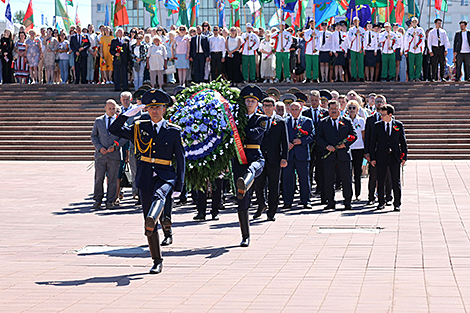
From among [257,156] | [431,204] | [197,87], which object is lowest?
[431,204]

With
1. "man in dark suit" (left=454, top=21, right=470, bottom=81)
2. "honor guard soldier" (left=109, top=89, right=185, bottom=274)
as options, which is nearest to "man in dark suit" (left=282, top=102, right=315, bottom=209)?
A: "honor guard soldier" (left=109, top=89, right=185, bottom=274)

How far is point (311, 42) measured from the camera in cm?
2480

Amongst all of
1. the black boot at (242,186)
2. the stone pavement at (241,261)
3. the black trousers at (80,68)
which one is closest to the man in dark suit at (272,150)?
the stone pavement at (241,261)

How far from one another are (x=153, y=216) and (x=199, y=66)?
17591mm

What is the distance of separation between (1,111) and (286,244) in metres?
18.1

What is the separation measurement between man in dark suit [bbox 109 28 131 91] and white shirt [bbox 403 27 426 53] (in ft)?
31.5

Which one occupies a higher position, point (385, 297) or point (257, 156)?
point (257, 156)

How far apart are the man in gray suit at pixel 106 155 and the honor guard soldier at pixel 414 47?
1451cm

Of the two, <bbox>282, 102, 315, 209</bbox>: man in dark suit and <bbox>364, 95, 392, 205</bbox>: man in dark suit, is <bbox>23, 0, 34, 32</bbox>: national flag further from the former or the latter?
<bbox>364, 95, 392, 205</bbox>: man in dark suit

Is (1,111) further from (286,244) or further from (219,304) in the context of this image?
(219,304)

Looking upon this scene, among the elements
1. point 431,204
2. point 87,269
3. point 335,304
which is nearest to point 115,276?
point 87,269

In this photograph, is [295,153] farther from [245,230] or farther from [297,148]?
[245,230]

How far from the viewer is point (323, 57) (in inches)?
974

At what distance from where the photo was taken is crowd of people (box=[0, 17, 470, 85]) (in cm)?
2444
